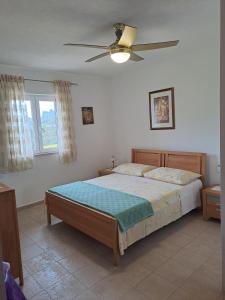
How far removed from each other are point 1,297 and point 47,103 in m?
4.01

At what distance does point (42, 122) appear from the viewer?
436 cm

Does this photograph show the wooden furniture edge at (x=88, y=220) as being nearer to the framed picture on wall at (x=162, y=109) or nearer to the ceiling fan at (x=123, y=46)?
the ceiling fan at (x=123, y=46)

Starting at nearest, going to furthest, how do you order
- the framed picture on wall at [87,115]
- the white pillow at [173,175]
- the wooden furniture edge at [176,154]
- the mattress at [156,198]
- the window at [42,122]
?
the mattress at [156,198] < the white pillow at [173,175] < the wooden furniture edge at [176,154] < the window at [42,122] < the framed picture on wall at [87,115]

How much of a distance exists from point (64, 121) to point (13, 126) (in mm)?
1020

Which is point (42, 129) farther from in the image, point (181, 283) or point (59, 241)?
point (181, 283)

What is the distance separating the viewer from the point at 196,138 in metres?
3.83

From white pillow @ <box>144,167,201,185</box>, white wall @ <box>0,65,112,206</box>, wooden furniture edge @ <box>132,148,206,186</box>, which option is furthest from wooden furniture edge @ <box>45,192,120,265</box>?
wooden furniture edge @ <box>132,148,206,186</box>

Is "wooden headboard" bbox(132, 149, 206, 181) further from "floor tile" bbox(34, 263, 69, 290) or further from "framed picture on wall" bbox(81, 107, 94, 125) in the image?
"floor tile" bbox(34, 263, 69, 290)

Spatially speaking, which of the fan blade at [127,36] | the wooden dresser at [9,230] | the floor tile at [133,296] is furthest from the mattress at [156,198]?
the fan blade at [127,36]

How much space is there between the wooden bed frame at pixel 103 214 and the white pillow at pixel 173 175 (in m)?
0.26

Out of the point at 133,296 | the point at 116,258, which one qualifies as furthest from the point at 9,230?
the point at 133,296

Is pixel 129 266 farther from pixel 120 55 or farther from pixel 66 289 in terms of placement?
pixel 120 55

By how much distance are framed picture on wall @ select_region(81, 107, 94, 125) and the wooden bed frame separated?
1207mm

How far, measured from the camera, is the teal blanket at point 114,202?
2459 millimetres
